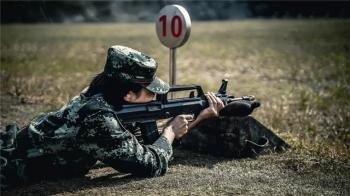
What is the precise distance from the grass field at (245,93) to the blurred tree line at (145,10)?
2427 cm

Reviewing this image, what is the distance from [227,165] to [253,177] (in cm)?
48

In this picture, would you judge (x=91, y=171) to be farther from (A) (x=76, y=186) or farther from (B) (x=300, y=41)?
(B) (x=300, y=41)

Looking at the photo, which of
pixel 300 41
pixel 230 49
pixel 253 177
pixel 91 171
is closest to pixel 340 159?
pixel 253 177

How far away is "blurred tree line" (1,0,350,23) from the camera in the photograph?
45.2 m

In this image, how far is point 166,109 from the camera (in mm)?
4590

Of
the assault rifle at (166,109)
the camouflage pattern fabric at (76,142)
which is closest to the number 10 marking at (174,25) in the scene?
the assault rifle at (166,109)

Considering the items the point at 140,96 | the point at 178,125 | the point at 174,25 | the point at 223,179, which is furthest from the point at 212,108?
the point at 174,25

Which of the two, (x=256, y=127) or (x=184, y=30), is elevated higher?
(x=184, y=30)

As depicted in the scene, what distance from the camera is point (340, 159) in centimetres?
548

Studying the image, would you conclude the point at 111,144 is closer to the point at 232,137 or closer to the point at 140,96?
the point at 140,96

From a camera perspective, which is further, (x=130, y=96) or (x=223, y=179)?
(x=223, y=179)

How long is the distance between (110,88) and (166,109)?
0.61 metres

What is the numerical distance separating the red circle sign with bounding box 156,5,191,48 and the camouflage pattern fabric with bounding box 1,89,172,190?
2.83 metres

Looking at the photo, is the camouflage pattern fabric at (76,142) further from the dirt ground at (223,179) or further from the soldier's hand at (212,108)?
the soldier's hand at (212,108)
